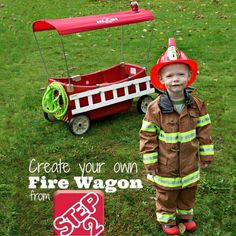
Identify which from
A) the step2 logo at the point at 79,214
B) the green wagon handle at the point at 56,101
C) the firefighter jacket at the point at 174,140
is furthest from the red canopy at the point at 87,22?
the firefighter jacket at the point at 174,140

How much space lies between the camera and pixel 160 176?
11.8 feet

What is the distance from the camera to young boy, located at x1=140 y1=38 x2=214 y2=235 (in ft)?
10.8

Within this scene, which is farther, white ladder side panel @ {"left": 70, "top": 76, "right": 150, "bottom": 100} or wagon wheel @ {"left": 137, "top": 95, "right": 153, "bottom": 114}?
wagon wheel @ {"left": 137, "top": 95, "right": 153, "bottom": 114}

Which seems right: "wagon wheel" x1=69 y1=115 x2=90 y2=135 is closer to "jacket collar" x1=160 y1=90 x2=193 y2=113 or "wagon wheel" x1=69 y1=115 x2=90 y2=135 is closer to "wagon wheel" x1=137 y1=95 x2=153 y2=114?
"wagon wheel" x1=137 y1=95 x2=153 y2=114

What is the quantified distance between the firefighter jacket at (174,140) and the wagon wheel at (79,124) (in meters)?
2.08

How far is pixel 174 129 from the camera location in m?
3.40

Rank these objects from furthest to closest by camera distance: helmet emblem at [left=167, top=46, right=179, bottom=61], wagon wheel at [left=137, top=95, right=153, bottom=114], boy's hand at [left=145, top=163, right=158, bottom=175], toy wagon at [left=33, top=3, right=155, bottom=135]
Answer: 1. wagon wheel at [left=137, top=95, right=153, bottom=114]
2. toy wagon at [left=33, top=3, right=155, bottom=135]
3. boy's hand at [left=145, top=163, right=158, bottom=175]
4. helmet emblem at [left=167, top=46, right=179, bottom=61]

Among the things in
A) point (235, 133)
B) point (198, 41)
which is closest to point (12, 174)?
point (235, 133)

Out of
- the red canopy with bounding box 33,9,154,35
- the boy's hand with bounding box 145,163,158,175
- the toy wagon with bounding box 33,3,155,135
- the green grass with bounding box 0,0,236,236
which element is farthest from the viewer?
the toy wagon with bounding box 33,3,155,135

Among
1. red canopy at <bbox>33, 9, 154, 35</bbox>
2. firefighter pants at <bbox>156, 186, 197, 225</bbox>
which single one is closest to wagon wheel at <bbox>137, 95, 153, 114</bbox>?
red canopy at <bbox>33, 9, 154, 35</bbox>

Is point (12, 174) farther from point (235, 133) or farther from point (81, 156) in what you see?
Result: point (235, 133)

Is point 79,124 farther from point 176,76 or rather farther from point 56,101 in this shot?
point 176,76

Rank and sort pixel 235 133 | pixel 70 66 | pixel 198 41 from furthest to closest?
pixel 198 41 < pixel 70 66 < pixel 235 133

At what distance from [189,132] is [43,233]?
1.61 meters
